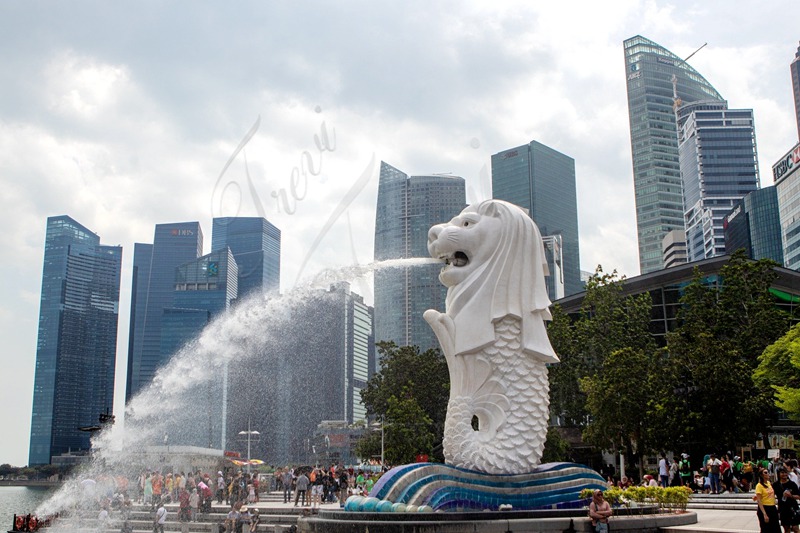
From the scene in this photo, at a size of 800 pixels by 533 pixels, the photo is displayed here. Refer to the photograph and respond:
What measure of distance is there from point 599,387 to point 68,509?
18848mm

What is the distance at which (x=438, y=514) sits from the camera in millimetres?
13711

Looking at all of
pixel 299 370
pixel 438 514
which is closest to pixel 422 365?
pixel 438 514

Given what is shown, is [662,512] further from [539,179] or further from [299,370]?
[539,179]

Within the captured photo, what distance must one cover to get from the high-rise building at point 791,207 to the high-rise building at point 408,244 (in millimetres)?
36751

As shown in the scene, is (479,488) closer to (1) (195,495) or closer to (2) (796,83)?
(1) (195,495)

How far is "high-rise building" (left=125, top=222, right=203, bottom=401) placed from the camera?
6698 inches

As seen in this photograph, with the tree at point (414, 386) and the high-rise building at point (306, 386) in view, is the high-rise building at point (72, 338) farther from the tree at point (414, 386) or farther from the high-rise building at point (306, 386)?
the tree at point (414, 386)

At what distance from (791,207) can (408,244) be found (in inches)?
1844

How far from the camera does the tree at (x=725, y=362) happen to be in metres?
28.5

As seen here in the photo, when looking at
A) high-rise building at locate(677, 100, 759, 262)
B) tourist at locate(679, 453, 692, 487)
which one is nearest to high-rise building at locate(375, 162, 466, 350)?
high-rise building at locate(677, 100, 759, 262)

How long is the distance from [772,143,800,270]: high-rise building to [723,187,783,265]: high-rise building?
28650mm

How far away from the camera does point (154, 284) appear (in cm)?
18762

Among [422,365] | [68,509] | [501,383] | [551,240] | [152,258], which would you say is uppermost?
[152,258]

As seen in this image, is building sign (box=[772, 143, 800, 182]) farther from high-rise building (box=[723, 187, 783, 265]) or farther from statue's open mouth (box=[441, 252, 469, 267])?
statue's open mouth (box=[441, 252, 469, 267])
